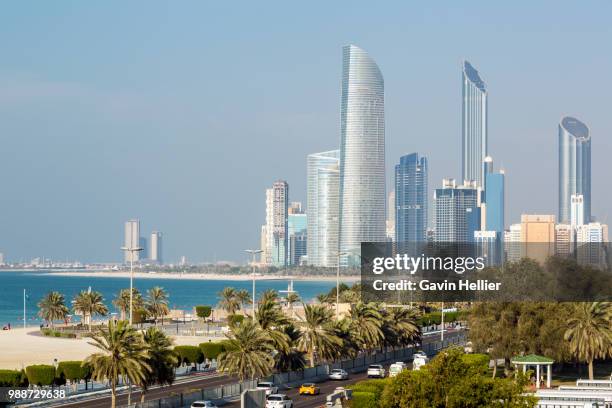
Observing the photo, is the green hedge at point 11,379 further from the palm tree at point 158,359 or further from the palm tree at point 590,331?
the palm tree at point 590,331

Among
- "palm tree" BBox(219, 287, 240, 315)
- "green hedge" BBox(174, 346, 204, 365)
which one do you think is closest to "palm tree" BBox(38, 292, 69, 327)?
"palm tree" BBox(219, 287, 240, 315)

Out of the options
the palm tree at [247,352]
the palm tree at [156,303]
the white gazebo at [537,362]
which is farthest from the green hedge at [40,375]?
the palm tree at [156,303]

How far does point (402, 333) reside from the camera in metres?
93.4

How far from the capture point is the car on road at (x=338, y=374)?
77562 mm

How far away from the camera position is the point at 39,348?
10688 centimetres

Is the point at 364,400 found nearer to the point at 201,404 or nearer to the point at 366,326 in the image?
the point at 201,404

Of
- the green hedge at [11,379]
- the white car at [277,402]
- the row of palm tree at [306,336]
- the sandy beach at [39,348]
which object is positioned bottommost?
the sandy beach at [39,348]

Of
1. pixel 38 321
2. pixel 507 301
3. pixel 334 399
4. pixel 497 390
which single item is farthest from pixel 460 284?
pixel 38 321

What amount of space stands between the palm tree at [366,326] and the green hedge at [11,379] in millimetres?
26528

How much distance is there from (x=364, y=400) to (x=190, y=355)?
1178 inches

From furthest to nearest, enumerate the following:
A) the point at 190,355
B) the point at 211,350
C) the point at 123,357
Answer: the point at 211,350 → the point at 190,355 → the point at 123,357

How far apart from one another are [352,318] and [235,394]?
22864 mm

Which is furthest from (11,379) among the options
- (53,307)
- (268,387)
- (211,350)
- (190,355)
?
(53,307)

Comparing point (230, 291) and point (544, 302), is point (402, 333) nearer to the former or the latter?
point (544, 302)
